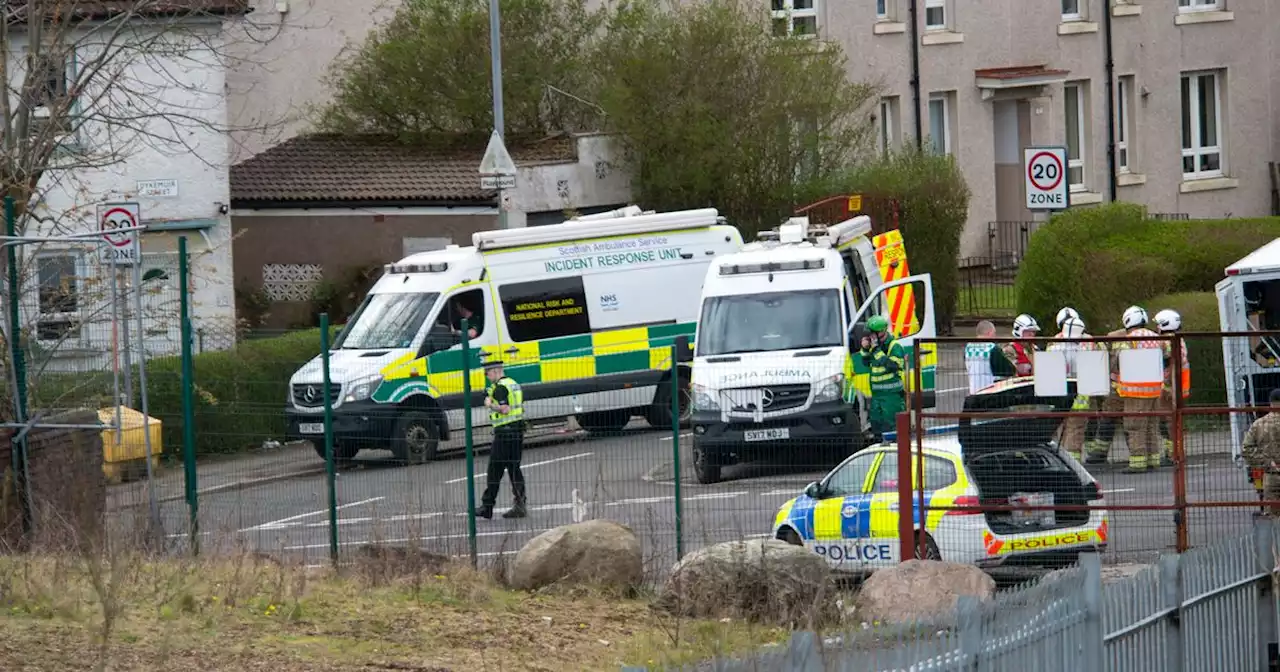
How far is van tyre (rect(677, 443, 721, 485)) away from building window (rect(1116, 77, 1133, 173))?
27.5 meters

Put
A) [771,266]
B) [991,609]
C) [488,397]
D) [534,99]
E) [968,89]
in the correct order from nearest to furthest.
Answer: [991,609]
[488,397]
[771,266]
[534,99]
[968,89]

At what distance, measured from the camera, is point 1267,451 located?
13273 millimetres

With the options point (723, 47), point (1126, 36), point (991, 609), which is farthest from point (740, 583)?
point (1126, 36)

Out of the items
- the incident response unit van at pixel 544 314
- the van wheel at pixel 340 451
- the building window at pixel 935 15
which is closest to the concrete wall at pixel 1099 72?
the building window at pixel 935 15

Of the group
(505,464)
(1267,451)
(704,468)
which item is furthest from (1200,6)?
(1267,451)

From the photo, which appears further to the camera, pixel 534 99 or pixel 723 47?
pixel 534 99

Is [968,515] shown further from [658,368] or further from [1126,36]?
[1126,36]

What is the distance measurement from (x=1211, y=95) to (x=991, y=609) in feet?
125

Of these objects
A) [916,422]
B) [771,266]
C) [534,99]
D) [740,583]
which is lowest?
[740,583]

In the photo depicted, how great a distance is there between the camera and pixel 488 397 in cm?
1689

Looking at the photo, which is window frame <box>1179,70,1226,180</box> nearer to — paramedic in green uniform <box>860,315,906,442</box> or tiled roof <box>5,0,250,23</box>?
tiled roof <box>5,0,250,23</box>

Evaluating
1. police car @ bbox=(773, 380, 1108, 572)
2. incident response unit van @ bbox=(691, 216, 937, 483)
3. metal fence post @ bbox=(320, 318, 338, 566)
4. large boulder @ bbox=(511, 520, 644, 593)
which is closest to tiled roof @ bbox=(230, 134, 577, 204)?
incident response unit van @ bbox=(691, 216, 937, 483)

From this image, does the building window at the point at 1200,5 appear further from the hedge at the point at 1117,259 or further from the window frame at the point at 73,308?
the window frame at the point at 73,308

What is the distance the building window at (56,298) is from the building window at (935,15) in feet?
86.1
